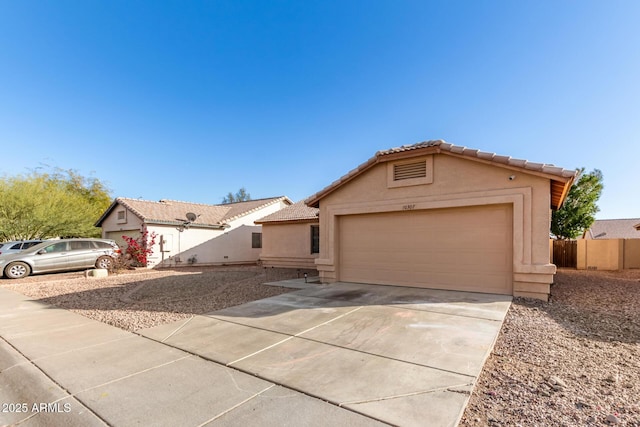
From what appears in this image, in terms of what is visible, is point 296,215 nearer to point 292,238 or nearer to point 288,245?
point 292,238

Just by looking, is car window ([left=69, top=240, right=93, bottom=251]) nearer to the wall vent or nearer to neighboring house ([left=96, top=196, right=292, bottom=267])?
neighboring house ([left=96, top=196, right=292, bottom=267])

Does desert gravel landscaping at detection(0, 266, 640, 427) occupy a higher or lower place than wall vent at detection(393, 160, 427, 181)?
lower

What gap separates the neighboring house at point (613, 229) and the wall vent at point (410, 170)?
3975 centimetres

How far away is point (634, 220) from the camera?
3697 cm

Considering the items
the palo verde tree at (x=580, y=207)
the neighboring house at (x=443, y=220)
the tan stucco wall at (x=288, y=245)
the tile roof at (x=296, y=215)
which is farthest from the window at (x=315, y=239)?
the palo verde tree at (x=580, y=207)

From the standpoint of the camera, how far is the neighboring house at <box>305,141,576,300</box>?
7.34 meters

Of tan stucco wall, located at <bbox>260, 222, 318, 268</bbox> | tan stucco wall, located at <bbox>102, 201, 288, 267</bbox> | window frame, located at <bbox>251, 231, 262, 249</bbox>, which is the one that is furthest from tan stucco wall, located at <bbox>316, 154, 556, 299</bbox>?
window frame, located at <bbox>251, 231, 262, 249</bbox>

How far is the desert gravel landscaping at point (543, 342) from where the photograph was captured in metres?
2.75

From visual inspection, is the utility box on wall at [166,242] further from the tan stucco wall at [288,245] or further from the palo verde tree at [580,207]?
the palo verde tree at [580,207]

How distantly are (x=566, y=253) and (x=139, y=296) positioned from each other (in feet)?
71.7

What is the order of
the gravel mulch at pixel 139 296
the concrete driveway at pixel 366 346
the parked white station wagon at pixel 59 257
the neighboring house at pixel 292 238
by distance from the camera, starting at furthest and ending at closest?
the neighboring house at pixel 292 238 → the parked white station wagon at pixel 59 257 → the gravel mulch at pixel 139 296 → the concrete driveway at pixel 366 346

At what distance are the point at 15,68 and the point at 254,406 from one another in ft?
58.5

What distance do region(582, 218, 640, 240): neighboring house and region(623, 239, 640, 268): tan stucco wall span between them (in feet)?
80.9

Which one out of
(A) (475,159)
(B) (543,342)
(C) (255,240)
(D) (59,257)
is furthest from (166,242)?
(B) (543,342)
